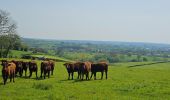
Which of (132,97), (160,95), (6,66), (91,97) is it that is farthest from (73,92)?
(6,66)

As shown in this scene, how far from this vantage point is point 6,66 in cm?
2736

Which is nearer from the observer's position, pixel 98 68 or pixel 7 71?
pixel 7 71

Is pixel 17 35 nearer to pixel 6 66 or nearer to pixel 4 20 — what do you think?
pixel 4 20

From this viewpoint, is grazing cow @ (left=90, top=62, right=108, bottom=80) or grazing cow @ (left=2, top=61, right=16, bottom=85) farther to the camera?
grazing cow @ (left=90, top=62, right=108, bottom=80)

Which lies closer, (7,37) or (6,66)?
(6,66)

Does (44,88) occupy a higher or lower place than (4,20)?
lower

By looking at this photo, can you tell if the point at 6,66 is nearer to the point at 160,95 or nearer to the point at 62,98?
Result: the point at 62,98

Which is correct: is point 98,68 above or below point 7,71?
below

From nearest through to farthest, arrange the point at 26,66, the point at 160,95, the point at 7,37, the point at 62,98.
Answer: the point at 62,98 < the point at 160,95 < the point at 26,66 < the point at 7,37

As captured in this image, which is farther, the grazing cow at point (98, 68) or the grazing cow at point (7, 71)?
the grazing cow at point (98, 68)

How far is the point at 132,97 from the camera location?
20906mm

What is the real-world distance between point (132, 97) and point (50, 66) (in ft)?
49.2

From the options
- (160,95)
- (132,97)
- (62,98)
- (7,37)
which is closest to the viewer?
(62,98)

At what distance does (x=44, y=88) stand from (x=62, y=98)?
4.14 meters
